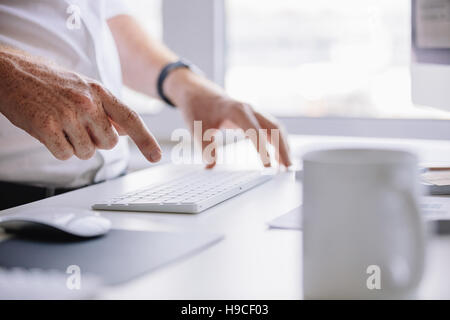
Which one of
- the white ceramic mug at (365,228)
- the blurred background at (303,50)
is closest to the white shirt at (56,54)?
the white ceramic mug at (365,228)

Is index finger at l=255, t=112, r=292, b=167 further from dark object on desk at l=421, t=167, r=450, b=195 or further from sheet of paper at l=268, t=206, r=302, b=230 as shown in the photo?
sheet of paper at l=268, t=206, r=302, b=230

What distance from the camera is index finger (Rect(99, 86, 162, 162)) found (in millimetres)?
769

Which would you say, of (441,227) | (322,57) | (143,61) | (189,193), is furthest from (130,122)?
(322,57)

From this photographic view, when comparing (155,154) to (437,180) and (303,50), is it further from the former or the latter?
(303,50)

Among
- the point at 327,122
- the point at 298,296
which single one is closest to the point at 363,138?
the point at 327,122

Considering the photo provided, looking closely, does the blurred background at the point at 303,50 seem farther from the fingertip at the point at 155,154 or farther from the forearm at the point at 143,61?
the fingertip at the point at 155,154

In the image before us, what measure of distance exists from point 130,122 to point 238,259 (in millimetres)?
260

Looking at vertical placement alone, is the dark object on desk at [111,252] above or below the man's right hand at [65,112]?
below

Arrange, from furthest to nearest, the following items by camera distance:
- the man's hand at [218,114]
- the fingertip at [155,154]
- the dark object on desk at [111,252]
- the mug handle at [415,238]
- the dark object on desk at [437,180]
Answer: the man's hand at [218,114]
the dark object on desk at [437,180]
the fingertip at [155,154]
the dark object on desk at [111,252]
the mug handle at [415,238]

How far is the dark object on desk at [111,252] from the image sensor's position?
56 cm

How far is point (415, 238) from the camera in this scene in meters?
0.44

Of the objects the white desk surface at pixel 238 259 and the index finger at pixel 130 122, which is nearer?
the white desk surface at pixel 238 259

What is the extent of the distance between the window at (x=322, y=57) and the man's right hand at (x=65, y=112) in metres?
1.39
